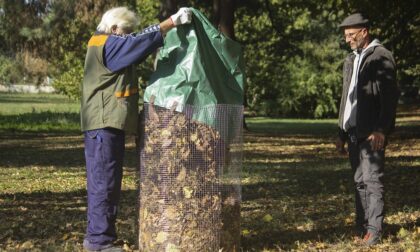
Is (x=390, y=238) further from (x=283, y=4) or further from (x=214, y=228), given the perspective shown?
(x=283, y=4)

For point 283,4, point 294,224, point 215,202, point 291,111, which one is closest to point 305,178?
point 294,224

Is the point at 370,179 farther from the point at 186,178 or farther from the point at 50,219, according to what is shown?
the point at 50,219

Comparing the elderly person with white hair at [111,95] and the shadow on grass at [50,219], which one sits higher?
the elderly person with white hair at [111,95]

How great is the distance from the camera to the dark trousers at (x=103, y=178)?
5.56 metres

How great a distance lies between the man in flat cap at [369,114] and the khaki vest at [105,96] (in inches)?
74.2

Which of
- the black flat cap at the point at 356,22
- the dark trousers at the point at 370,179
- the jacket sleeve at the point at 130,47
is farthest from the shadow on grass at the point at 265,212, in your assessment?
the black flat cap at the point at 356,22

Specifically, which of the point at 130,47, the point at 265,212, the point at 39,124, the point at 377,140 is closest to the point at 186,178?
the point at 130,47

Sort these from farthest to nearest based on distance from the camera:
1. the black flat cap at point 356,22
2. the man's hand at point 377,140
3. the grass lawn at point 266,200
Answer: the grass lawn at point 266,200 < the black flat cap at point 356,22 < the man's hand at point 377,140

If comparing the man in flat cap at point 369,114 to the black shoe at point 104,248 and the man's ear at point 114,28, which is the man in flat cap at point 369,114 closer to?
the man's ear at point 114,28

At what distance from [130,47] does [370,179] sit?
7.47 feet

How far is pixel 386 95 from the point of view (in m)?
5.97

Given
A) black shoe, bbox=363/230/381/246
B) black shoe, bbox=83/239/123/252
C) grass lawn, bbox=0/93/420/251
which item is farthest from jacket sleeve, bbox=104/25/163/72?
black shoe, bbox=363/230/381/246

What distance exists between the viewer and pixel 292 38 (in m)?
31.6

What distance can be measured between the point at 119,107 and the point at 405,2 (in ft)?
47.4
